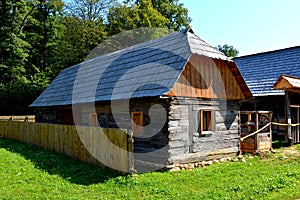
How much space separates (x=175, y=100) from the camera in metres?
10.5

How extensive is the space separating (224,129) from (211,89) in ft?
5.81

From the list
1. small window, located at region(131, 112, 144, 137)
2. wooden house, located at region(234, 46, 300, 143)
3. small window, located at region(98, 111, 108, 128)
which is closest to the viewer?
small window, located at region(131, 112, 144, 137)

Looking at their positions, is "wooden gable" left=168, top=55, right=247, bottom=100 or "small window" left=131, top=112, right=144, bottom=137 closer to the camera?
"wooden gable" left=168, top=55, right=247, bottom=100

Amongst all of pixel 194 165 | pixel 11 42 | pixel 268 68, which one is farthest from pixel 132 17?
pixel 194 165

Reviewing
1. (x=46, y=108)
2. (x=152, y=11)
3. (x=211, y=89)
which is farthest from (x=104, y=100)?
(x=152, y=11)

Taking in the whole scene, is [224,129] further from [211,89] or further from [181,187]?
[181,187]

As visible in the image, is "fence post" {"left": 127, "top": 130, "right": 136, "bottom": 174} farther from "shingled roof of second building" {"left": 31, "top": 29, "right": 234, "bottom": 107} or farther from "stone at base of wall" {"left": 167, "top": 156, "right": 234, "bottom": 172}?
"shingled roof of second building" {"left": 31, "top": 29, "right": 234, "bottom": 107}

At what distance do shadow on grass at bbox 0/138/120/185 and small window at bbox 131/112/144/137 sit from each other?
1.95 meters

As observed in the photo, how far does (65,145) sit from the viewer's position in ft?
41.1

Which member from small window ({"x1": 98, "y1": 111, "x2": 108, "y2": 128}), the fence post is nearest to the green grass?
the fence post

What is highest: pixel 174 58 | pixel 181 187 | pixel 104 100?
pixel 174 58

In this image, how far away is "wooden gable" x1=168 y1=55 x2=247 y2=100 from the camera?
1081 centimetres

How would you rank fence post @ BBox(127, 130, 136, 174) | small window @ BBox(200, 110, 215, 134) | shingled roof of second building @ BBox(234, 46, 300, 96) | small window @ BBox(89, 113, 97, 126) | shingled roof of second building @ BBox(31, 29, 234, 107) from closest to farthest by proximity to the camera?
fence post @ BBox(127, 130, 136, 174), shingled roof of second building @ BBox(31, 29, 234, 107), small window @ BBox(200, 110, 215, 134), small window @ BBox(89, 113, 97, 126), shingled roof of second building @ BBox(234, 46, 300, 96)

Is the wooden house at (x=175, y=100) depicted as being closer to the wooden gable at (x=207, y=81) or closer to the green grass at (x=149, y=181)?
the wooden gable at (x=207, y=81)
